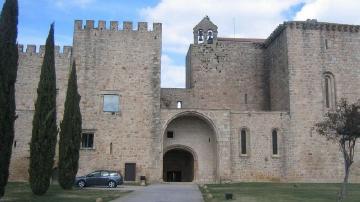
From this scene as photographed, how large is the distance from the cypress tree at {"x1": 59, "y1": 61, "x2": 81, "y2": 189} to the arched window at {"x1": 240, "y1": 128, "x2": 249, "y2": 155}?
12.9 m

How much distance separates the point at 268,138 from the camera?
3344 centimetres

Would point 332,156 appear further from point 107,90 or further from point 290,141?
point 107,90

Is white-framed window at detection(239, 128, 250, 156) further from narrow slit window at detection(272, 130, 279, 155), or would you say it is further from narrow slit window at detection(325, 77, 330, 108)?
narrow slit window at detection(325, 77, 330, 108)

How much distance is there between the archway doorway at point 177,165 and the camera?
38.2 metres

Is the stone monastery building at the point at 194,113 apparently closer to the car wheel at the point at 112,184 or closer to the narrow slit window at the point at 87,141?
the narrow slit window at the point at 87,141

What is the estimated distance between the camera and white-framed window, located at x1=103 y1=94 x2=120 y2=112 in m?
32.9

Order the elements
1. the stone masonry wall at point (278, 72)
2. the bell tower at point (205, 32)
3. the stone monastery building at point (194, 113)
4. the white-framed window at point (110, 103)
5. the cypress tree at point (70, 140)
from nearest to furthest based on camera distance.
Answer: the cypress tree at point (70, 140)
the stone monastery building at point (194, 113)
the white-framed window at point (110, 103)
the stone masonry wall at point (278, 72)
the bell tower at point (205, 32)

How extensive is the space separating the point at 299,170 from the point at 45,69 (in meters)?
19.7

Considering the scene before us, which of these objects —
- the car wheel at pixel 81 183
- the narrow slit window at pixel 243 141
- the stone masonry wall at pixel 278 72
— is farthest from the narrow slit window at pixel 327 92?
the car wheel at pixel 81 183

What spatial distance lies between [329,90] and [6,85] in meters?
24.9

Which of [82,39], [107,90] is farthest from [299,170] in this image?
[82,39]

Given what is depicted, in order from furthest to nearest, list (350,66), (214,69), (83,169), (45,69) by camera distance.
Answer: (214,69), (350,66), (83,169), (45,69)

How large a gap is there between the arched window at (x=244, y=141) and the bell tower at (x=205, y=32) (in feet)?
30.0

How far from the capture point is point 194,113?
111 ft
